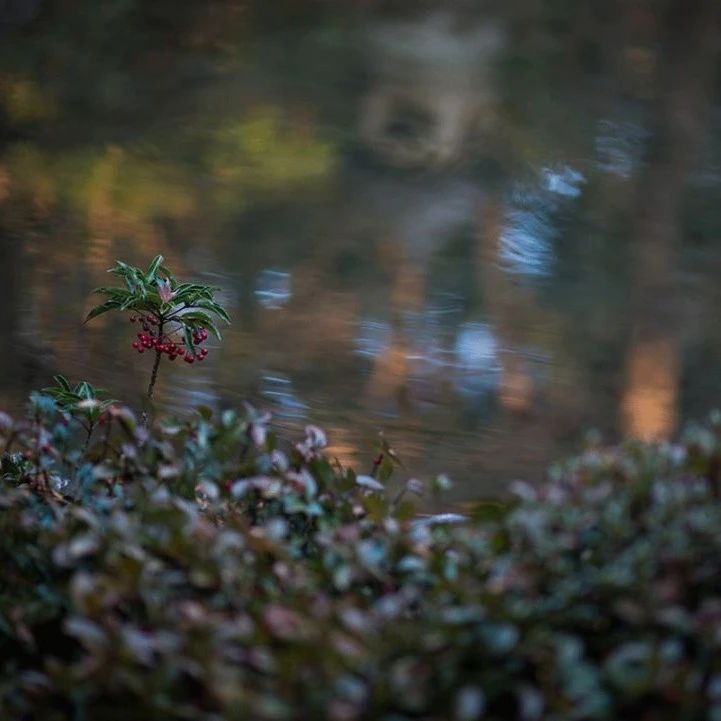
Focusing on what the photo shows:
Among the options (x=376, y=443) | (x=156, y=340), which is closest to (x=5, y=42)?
(x=156, y=340)

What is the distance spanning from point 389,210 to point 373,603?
3896mm

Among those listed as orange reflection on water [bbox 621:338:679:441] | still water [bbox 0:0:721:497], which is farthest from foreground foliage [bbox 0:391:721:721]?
orange reflection on water [bbox 621:338:679:441]

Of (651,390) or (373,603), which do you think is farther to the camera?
(651,390)

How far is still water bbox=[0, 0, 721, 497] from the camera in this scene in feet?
11.7

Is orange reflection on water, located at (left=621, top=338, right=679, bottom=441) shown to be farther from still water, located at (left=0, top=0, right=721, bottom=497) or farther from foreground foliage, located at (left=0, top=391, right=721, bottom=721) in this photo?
foreground foliage, located at (left=0, top=391, right=721, bottom=721)

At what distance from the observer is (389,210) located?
5125mm

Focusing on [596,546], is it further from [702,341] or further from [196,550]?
[702,341]

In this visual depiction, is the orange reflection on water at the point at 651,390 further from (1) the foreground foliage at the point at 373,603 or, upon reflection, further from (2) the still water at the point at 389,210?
(1) the foreground foliage at the point at 373,603

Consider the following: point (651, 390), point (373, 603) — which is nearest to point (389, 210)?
point (651, 390)

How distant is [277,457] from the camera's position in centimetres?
158

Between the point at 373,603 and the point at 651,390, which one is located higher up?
the point at 373,603

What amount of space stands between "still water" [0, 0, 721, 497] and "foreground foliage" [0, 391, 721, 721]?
1.68m

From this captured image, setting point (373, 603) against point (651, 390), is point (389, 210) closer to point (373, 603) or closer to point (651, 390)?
point (651, 390)

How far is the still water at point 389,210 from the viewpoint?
3.57 m
